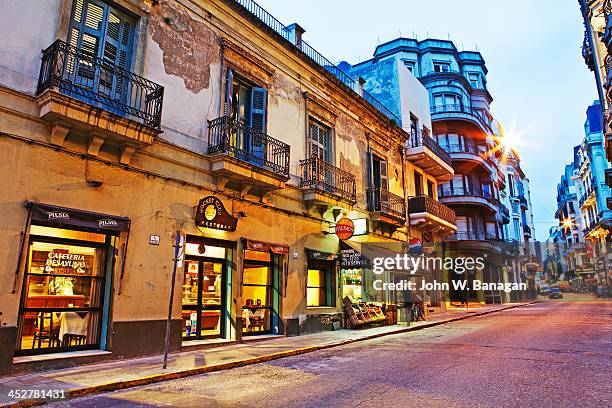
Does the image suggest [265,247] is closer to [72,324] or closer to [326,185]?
[326,185]

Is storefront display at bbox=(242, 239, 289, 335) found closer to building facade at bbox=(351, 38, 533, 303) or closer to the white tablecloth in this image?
the white tablecloth

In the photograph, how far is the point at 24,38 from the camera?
7516 millimetres

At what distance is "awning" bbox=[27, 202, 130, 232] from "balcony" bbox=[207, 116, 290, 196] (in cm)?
289

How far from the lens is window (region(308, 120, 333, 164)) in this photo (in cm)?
1486

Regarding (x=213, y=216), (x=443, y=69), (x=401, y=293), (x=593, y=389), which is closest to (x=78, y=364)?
(x=213, y=216)

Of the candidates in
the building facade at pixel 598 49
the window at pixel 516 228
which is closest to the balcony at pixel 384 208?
the building facade at pixel 598 49

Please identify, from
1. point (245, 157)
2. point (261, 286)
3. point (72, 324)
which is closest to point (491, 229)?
point (261, 286)

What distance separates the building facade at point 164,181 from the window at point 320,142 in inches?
2.2

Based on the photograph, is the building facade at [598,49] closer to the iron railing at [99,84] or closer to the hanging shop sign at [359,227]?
the hanging shop sign at [359,227]

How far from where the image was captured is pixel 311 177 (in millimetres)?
13891

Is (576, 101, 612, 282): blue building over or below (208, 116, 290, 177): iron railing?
over

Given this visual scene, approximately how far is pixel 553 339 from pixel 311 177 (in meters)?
8.55

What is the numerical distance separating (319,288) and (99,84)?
9.59 metres

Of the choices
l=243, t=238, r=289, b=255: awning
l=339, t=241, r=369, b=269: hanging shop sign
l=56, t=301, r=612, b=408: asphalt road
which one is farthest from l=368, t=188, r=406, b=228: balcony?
l=56, t=301, r=612, b=408: asphalt road
